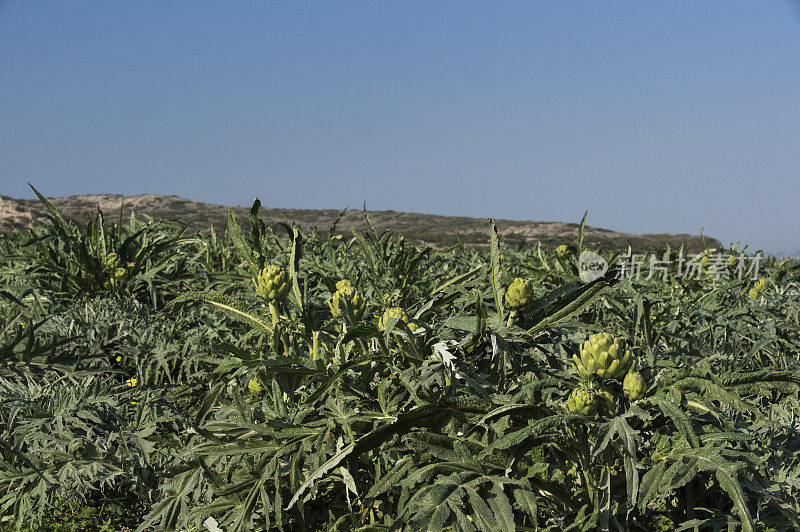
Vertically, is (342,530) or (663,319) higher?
(663,319)

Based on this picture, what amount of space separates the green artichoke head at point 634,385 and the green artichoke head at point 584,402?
2.8 inches

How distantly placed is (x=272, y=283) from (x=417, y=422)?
27.5 inches

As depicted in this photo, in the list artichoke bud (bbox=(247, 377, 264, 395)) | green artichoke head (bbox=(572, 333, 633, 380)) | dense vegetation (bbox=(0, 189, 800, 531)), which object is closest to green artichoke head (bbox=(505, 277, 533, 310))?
dense vegetation (bbox=(0, 189, 800, 531))

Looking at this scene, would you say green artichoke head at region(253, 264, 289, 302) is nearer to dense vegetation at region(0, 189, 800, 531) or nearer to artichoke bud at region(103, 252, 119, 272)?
dense vegetation at region(0, 189, 800, 531)

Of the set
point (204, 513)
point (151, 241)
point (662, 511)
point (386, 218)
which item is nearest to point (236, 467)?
point (204, 513)

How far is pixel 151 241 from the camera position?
4.38 meters

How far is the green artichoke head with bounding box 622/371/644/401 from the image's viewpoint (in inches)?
55.8

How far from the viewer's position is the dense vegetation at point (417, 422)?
137 centimetres

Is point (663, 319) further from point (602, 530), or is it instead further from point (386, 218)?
point (386, 218)

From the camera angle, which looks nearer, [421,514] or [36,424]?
[421,514]

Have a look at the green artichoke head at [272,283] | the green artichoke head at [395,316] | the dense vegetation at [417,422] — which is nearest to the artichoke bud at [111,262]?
the dense vegetation at [417,422]

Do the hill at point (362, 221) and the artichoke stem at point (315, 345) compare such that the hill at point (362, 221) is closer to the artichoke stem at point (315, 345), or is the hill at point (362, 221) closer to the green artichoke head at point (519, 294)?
the artichoke stem at point (315, 345)

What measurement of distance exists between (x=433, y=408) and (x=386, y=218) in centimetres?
1936

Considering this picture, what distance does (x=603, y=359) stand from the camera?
4.62 ft
